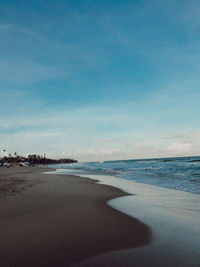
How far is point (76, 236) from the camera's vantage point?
14.7ft

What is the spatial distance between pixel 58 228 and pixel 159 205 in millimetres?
4432

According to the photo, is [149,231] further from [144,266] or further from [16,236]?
[16,236]

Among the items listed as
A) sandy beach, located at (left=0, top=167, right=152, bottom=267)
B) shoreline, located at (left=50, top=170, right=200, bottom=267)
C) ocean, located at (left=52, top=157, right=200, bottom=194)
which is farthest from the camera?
ocean, located at (left=52, top=157, right=200, bottom=194)

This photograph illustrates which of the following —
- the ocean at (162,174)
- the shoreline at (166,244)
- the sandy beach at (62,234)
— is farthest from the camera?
the ocean at (162,174)

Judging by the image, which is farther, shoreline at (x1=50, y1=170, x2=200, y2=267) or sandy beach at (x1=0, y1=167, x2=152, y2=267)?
sandy beach at (x1=0, y1=167, x2=152, y2=267)

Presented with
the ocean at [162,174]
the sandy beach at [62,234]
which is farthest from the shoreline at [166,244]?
the ocean at [162,174]

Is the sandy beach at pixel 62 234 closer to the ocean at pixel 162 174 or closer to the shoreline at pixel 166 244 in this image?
the shoreline at pixel 166 244

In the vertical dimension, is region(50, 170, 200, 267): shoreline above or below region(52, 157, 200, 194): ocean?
above

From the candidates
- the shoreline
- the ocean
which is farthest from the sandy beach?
the ocean

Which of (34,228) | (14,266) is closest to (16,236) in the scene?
(34,228)

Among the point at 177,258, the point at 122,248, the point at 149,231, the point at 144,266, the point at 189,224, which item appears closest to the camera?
the point at 144,266

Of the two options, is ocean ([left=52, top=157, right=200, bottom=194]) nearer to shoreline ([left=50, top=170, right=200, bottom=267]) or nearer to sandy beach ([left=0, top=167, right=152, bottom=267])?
shoreline ([left=50, top=170, right=200, bottom=267])

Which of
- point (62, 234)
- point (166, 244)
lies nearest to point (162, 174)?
point (166, 244)

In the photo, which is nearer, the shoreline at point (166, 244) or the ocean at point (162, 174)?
the shoreline at point (166, 244)
